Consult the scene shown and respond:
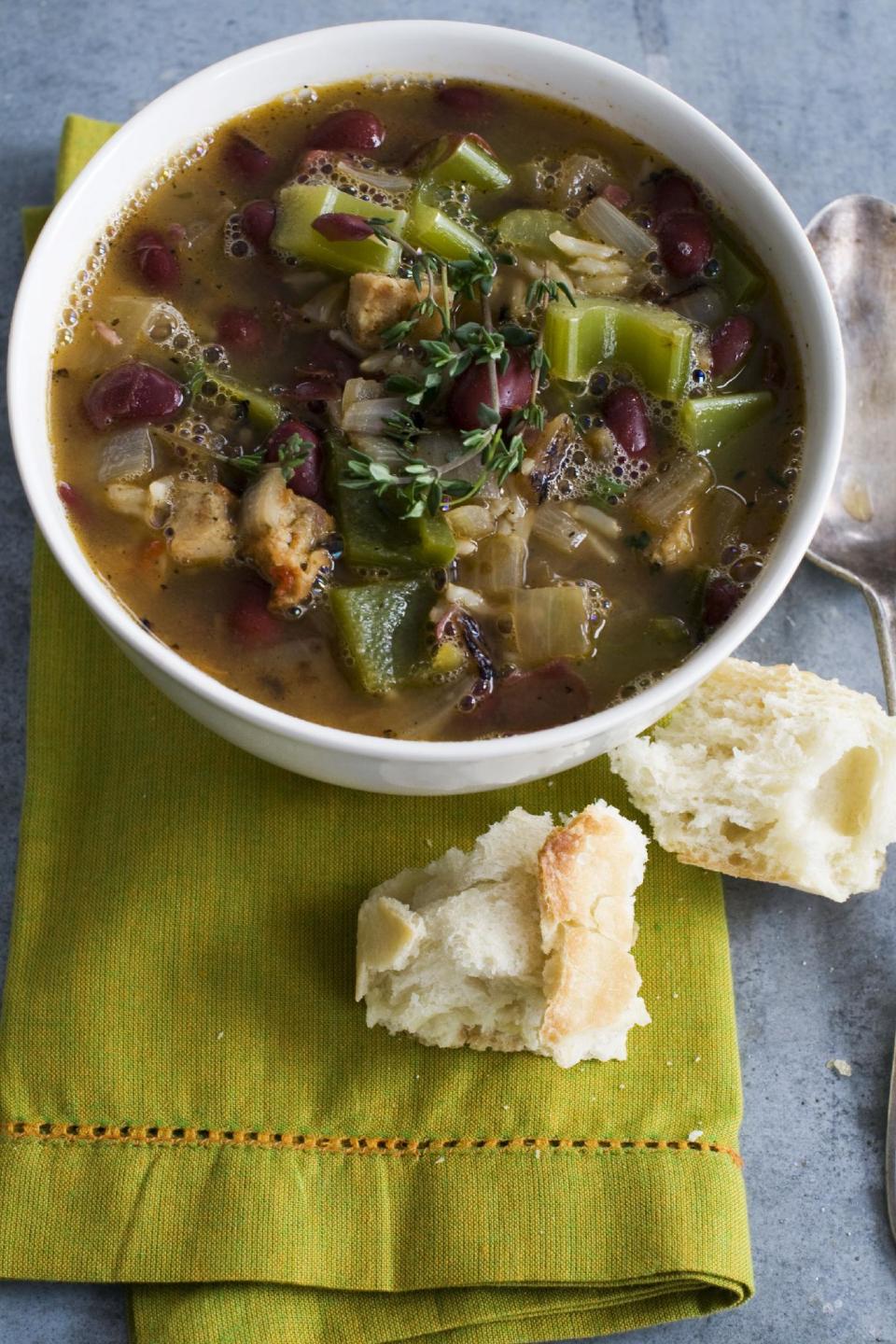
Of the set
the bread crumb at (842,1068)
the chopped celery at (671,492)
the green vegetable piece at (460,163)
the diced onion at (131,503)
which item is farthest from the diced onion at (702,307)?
the bread crumb at (842,1068)

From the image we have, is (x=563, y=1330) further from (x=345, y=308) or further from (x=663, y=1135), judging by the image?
(x=345, y=308)

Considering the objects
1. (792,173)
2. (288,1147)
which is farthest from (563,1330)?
(792,173)

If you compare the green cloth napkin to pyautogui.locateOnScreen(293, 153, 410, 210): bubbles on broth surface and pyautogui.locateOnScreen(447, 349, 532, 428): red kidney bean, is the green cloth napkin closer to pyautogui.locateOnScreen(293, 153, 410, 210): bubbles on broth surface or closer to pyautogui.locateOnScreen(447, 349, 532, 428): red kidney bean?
pyautogui.locateOnScreen(447, 349, 532, 428): red kidney bean

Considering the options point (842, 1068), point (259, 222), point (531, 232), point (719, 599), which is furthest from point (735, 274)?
point (842, 1068)

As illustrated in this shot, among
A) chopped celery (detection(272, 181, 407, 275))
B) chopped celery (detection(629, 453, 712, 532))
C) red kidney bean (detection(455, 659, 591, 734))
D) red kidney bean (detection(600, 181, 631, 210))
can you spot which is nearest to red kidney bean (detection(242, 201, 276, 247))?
chopped celery (detection(272, 181, 407, 275))

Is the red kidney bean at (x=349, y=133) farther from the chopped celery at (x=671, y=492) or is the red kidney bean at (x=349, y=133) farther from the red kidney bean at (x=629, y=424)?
the chopped celery at (x=671, y=492)

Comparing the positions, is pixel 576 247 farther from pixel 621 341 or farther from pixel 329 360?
pixel 329 360
